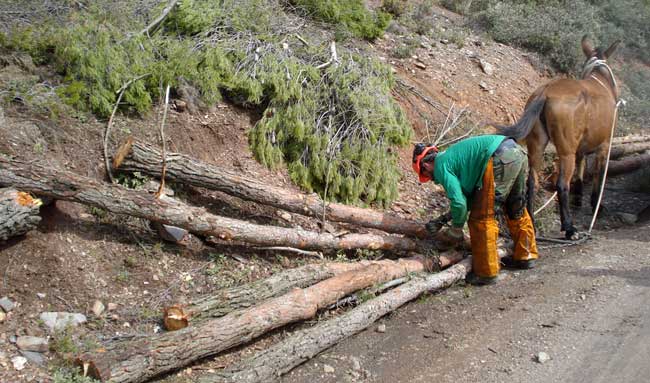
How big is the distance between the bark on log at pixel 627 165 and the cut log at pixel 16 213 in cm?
850

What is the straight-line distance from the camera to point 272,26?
8.77 metres

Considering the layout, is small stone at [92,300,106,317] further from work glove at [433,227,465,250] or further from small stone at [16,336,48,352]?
work glove at [433,227,465,250]

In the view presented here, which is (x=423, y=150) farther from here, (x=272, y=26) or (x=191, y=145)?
(x=272, y=26)

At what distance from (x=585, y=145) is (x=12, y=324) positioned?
22.2 ft

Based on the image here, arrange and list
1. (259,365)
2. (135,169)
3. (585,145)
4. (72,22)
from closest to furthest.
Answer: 1. (259,365)
2. (135,169)
3. (72,22)
4. (585,145)

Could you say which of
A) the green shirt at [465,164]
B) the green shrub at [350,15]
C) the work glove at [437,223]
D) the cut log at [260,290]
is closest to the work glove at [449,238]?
the work glove at [437,223]

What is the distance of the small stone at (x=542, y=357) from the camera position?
4953mm

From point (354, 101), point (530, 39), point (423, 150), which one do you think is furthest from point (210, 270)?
point (530, 39)

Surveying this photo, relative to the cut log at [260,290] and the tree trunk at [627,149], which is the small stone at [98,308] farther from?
the tree trunk at [627,149]

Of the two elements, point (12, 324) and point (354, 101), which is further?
point (354, 101)

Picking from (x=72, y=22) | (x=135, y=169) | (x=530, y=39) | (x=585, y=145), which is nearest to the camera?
(x=135, y=169)

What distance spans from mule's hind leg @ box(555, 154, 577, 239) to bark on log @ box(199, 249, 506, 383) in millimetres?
2148

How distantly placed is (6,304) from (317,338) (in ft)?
7.85

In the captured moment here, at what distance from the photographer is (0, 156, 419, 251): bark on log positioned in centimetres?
519
